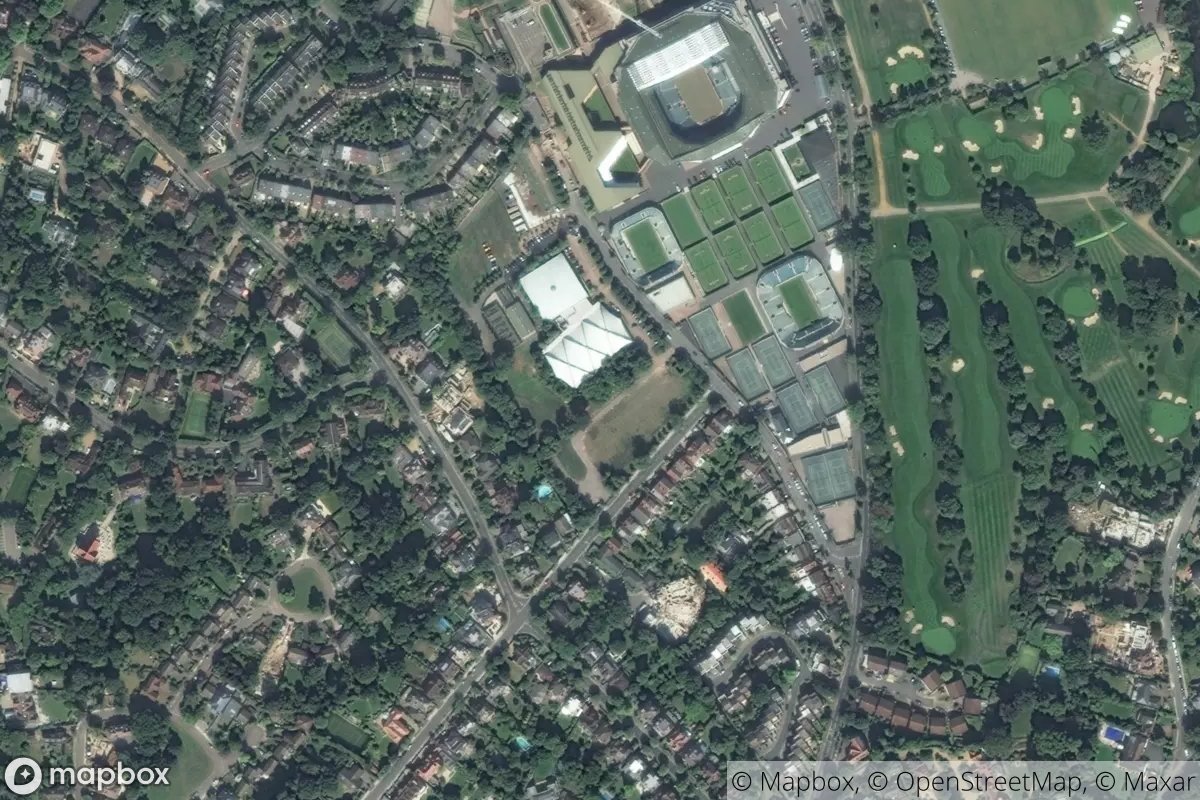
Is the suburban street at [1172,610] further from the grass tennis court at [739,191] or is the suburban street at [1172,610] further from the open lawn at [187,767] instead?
the open lawn at [187,767]

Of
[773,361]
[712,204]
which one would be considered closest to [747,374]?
[773,361]

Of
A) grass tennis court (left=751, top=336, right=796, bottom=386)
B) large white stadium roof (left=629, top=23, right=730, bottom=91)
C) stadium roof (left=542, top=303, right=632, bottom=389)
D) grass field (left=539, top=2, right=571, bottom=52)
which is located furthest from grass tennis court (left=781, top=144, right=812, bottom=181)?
grass field (left=539, top=2, right=571, bottom=52)

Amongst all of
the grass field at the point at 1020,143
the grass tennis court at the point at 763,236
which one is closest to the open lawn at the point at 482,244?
the grass tennis court at the point at 763,236

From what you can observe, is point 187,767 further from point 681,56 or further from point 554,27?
point 681,56

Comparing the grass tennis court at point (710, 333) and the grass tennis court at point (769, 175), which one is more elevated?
the grass tennis court at point (769, 175)

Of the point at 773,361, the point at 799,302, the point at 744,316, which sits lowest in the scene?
the point at 773,361

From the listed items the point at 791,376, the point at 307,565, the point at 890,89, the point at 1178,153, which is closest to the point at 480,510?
the point at 307,565

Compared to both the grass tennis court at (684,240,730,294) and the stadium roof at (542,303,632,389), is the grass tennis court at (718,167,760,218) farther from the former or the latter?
the stadium roof at (542,303,632,389)
